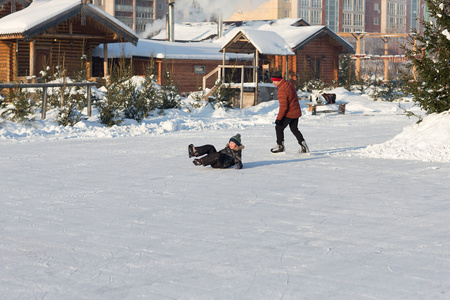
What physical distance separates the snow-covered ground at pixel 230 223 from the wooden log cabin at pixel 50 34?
14.7 metres

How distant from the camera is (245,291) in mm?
4047

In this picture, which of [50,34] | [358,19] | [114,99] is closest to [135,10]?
[358,19]

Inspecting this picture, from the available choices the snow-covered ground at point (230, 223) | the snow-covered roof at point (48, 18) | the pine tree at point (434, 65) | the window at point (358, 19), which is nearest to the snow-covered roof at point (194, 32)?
the snow-covered roof at point (48, 18)

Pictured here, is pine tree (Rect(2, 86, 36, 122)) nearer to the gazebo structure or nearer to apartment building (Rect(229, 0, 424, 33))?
the gazebo structure

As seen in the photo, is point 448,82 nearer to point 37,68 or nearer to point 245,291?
point 245,291

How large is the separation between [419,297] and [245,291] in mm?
1054

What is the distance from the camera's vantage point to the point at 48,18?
25.7 meters

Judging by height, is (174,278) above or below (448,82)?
below

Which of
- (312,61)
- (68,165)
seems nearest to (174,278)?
(68,165)

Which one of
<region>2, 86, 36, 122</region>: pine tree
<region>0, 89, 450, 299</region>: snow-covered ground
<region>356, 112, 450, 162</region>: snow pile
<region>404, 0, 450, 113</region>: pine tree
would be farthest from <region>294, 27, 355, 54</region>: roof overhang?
<region>0, 89, 450, 299</region>: snow-covered ground

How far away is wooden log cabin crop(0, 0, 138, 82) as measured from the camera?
25859 millimetres

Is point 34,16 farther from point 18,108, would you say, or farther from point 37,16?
point 18,108

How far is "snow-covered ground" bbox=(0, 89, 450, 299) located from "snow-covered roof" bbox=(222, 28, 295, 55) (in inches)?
738

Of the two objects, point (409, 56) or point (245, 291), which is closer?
point (245, 291)
